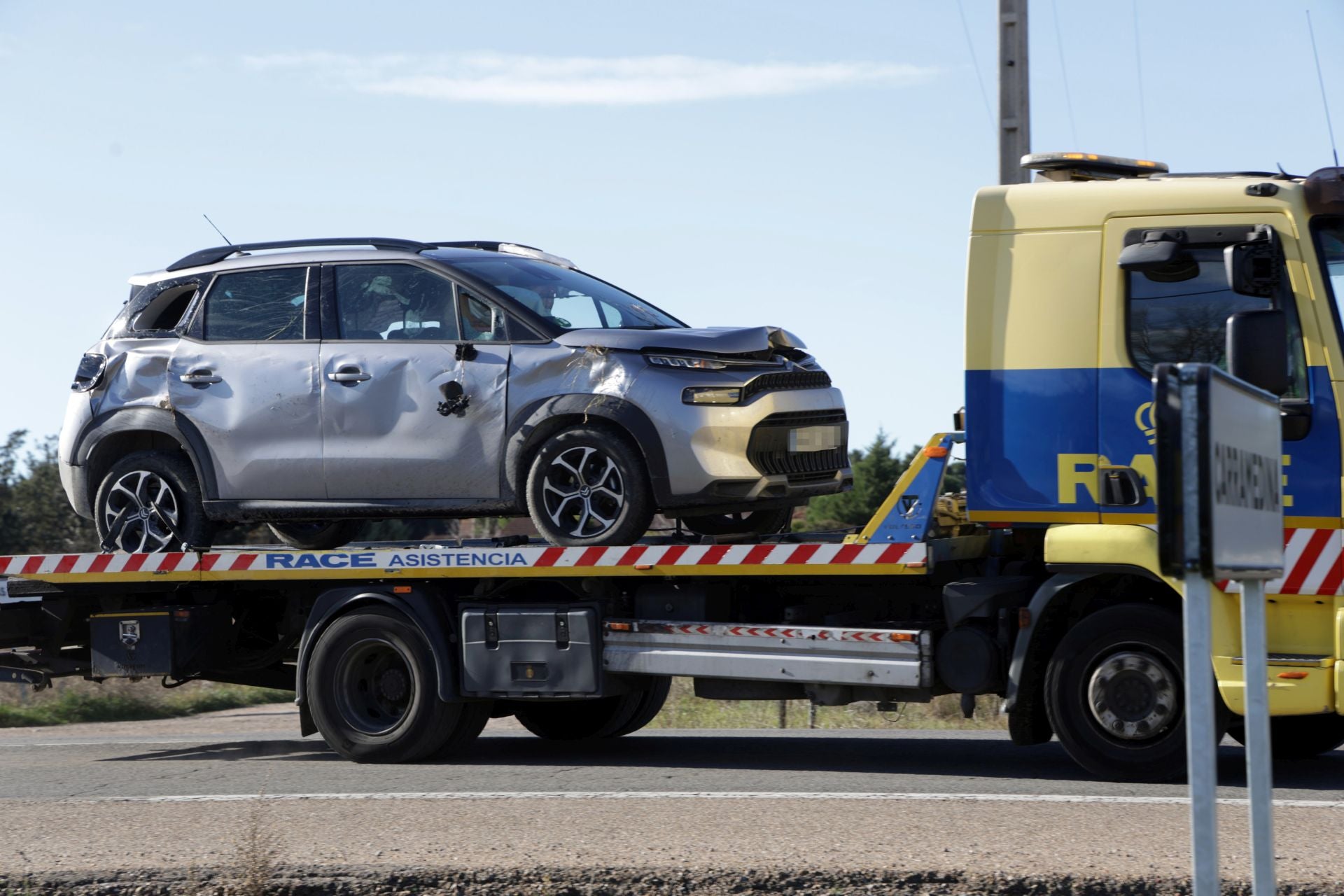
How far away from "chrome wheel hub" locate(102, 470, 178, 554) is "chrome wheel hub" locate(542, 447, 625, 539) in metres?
2.56

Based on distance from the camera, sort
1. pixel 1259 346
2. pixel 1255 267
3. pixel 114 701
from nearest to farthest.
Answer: pixel 1259 346, pixel 1255 267, pixel 114 701

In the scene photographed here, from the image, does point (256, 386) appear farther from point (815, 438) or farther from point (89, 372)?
point (815, 438)

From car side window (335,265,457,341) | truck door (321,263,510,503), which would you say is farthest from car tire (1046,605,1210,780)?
car side window (335,265,457,341)

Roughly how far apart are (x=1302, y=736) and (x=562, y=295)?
4868mm

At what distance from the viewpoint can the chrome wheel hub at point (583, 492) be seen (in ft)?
28.7

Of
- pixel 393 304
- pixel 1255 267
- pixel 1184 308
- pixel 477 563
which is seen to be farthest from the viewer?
pixel 393 304

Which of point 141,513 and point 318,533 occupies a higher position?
point 141,513

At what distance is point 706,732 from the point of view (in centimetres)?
1123

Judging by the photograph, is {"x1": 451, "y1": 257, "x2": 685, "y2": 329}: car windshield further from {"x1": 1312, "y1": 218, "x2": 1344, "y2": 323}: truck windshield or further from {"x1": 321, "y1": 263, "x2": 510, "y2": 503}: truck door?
{"x1": 1312, "y1": 218, "x2": 1344, "y2": 323}: truck windshield

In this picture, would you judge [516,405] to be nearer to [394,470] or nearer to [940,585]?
[394,470]

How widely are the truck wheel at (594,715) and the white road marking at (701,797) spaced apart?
95.9 inches

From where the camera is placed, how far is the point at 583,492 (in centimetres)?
884

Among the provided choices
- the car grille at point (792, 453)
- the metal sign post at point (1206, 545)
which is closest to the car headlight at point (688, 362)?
the car grille at point (792, 453)

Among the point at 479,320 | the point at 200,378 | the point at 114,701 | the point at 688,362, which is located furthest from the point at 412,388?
the point at 114,701
